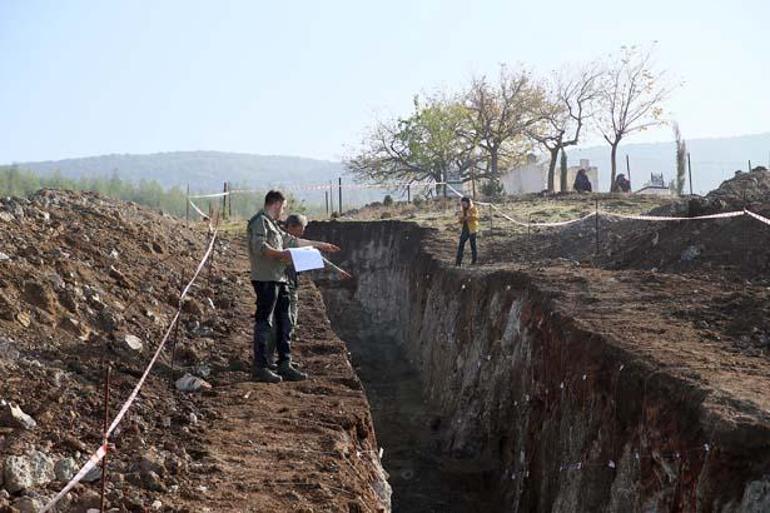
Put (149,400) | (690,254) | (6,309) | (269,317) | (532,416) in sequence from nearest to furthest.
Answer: (149,400) < (6,309) < (269,317) < (532,416) < (690,254)

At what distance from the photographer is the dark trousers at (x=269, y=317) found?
35.5 ft

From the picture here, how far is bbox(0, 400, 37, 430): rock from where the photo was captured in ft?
22.7

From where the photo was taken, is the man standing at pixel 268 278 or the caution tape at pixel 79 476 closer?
the caution tape at pixel 79 476

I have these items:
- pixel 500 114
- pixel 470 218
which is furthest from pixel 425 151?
pixel 470 218

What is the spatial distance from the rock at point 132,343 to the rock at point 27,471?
12.7 feet

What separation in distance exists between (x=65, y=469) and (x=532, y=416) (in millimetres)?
7416

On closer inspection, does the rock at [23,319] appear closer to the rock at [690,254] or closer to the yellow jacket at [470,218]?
the rock at [690,254]

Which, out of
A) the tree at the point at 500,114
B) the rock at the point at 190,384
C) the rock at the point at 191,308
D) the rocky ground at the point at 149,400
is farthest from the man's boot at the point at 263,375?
the tree at the point at 500,114

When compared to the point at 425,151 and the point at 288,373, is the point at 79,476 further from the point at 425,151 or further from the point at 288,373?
the point at 425,151

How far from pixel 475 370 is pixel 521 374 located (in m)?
2.71

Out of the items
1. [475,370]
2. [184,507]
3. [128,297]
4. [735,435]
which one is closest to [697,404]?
[735,435]

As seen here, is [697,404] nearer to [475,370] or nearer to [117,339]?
[117,339]

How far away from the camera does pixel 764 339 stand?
11.0 m

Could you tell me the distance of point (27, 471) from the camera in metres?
6.33
